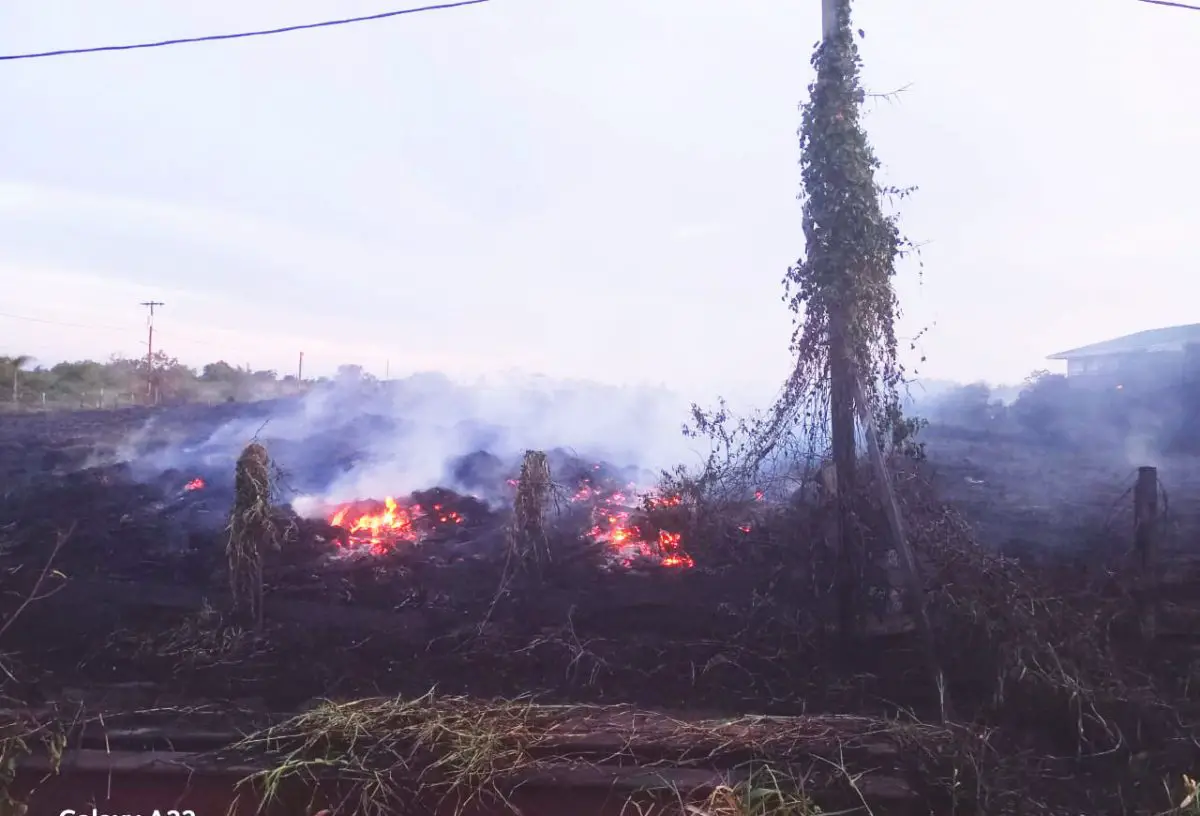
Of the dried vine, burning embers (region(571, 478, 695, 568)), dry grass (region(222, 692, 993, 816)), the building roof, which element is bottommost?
dry grass (region(222, 692, 993, 816))

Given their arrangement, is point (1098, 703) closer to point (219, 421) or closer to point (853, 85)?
point (853, 85)

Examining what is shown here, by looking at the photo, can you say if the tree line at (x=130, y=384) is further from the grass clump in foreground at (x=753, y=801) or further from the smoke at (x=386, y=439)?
the grass clump in foreground at (x=753, y=801)

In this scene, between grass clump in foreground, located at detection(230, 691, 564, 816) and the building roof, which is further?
the building roof

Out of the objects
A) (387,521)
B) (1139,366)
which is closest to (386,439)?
(387,521)

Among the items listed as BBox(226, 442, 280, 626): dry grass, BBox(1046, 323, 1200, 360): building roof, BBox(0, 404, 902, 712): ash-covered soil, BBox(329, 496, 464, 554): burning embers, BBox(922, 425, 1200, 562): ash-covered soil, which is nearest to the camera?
BBox(0, 404, 902, 712): ash-covered soil

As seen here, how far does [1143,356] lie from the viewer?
25828mm

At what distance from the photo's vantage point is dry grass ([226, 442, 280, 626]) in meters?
8.05

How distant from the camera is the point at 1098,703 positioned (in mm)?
6242

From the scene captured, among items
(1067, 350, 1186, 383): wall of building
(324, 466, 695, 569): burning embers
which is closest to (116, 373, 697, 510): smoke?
(324, 466, 695, 569): burning embers

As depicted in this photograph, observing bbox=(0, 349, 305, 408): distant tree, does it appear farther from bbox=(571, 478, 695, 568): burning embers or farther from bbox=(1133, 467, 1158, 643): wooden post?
bbox=(1133, 467, 1158, 643): wooden post

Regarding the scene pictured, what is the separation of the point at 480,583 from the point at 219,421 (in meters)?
14.4

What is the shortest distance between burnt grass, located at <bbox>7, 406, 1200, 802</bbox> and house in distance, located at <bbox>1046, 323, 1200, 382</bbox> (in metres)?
14.5

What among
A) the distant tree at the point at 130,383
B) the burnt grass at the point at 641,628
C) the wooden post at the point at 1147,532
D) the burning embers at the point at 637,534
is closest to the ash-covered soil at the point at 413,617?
the burnt grass at the point at 641,628

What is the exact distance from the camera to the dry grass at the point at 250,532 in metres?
8.05
